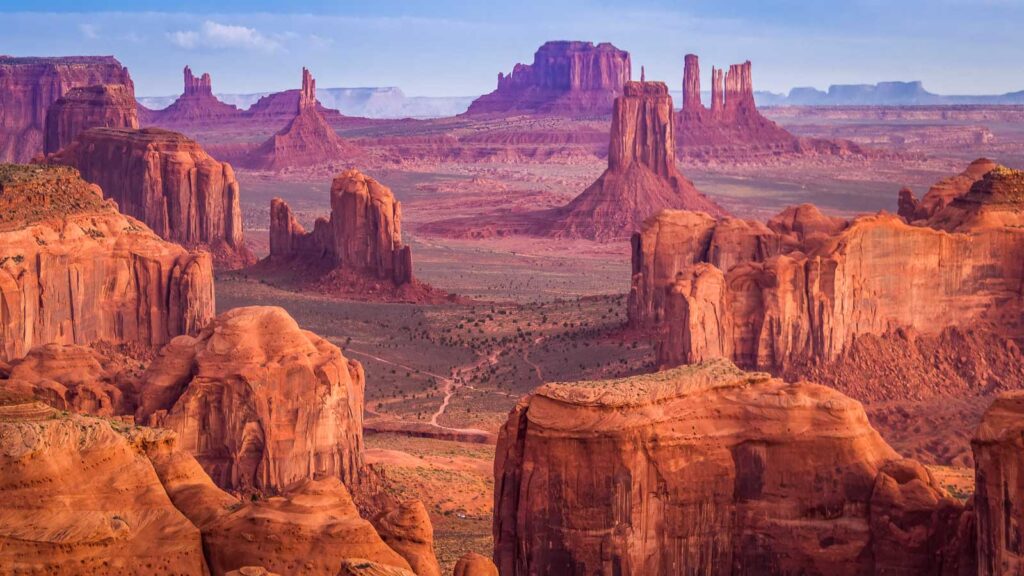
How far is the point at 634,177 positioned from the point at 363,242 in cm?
4932

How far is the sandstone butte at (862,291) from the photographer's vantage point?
51656 millimetres

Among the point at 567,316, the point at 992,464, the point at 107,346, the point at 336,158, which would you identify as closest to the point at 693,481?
the point at 992,464

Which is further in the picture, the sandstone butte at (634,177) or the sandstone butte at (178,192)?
the sandstone butte at (634,177)

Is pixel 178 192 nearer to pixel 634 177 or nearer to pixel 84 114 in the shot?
pixel 84 114

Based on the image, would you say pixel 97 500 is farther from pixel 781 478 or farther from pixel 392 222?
pixel 392 222

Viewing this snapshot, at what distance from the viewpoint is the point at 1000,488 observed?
81.2 ft

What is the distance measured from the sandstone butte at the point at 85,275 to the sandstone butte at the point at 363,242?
75.9 ft

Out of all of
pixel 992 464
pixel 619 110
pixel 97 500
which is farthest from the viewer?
pixel 619 110

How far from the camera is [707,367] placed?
93.6 ft

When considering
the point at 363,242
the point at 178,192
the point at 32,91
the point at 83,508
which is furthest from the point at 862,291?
the point at 32,91

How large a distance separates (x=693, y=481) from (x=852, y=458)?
2718 millimetres

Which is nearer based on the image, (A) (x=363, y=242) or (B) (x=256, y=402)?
(B) (x=256, y=402)

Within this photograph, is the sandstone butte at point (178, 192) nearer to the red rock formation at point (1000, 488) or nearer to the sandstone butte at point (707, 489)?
the sandstone butte at point (707, 489)

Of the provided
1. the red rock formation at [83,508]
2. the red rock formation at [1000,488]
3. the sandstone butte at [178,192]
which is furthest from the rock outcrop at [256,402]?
the sandstone butte at [178,192]
